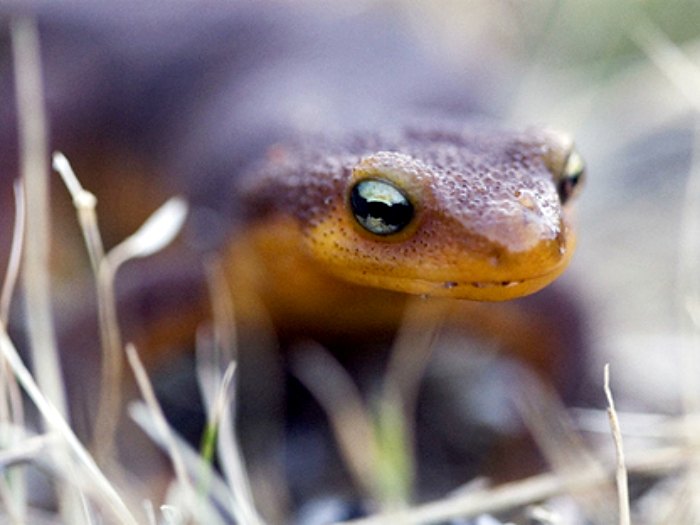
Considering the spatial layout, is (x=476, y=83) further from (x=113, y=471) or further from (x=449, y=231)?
(x=113, y=471)

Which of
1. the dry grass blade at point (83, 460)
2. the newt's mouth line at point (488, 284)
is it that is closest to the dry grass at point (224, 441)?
the dry grass blade at point (83, 460)

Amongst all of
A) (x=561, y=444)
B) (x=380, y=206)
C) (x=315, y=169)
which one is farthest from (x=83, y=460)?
(x=561, y=444)

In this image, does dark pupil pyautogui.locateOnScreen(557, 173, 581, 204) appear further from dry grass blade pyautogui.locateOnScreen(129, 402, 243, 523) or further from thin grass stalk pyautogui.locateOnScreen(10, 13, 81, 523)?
thin grass stalk pyautogui.locateOnScreen(10, 13, 81, 523)

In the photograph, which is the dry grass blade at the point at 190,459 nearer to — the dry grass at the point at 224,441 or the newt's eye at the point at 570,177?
the dry grass at the point at 224,441

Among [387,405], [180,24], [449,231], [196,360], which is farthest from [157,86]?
[449,231]

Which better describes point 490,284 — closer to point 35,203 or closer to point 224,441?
point 224,441

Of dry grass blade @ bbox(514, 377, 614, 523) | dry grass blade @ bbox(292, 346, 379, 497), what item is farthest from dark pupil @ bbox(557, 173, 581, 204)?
dry grass blade @ bbox(292, 346, 379, 497)

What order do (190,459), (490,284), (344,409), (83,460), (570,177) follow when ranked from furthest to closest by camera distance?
1. (344,409)
2. (190,459)
3. (570,177)
4. (490,284)
5. (83,460)

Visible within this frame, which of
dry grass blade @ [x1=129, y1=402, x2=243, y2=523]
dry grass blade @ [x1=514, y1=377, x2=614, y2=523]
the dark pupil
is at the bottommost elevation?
dry grass blade @ [x1=129, y1=402, x2=243, y2=523]
